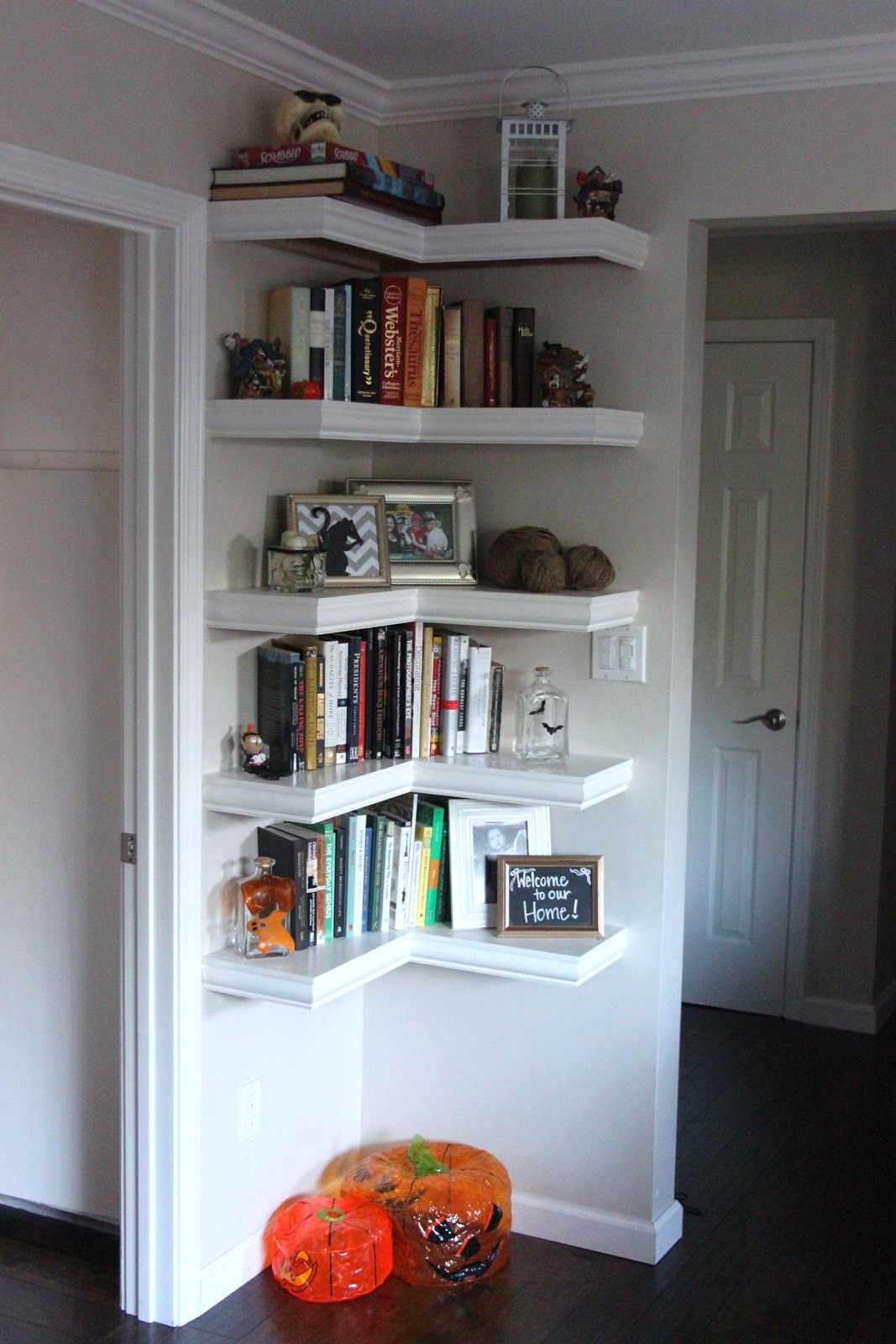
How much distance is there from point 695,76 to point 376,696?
134 centimetres

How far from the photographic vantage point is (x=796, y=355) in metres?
4.17

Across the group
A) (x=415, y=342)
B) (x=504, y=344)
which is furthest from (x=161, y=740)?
(x=504, y=344)

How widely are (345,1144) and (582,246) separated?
199 cm

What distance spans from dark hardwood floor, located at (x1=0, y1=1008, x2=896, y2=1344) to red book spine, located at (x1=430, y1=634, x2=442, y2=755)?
3.55 ft

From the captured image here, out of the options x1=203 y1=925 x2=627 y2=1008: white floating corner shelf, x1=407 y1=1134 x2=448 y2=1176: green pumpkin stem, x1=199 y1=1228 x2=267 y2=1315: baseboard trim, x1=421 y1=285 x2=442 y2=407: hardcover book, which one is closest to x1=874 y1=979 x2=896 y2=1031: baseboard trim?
x1=203 y1=925 x2=627 y2=1008: white floating corner shelf

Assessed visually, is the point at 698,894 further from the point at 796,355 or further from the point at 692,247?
the point at 692,247

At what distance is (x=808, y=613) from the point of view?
423cm

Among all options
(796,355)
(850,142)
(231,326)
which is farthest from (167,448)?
(796,355)

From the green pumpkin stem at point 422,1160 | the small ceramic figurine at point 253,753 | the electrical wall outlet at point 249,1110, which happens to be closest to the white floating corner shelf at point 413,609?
the small ceramic figurine at point 253,753

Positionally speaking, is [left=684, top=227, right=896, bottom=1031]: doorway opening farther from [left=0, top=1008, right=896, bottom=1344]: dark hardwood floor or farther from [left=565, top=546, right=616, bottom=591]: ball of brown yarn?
[left=565, top=546, right=616, bottom=591]: ball of brown yarn

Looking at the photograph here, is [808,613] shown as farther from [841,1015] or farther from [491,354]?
[491,354]

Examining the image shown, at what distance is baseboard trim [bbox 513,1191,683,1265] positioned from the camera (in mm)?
3000

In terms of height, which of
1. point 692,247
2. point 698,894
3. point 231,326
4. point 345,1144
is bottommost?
point 345,1144

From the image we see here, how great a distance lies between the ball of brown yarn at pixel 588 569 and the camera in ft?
9.41
